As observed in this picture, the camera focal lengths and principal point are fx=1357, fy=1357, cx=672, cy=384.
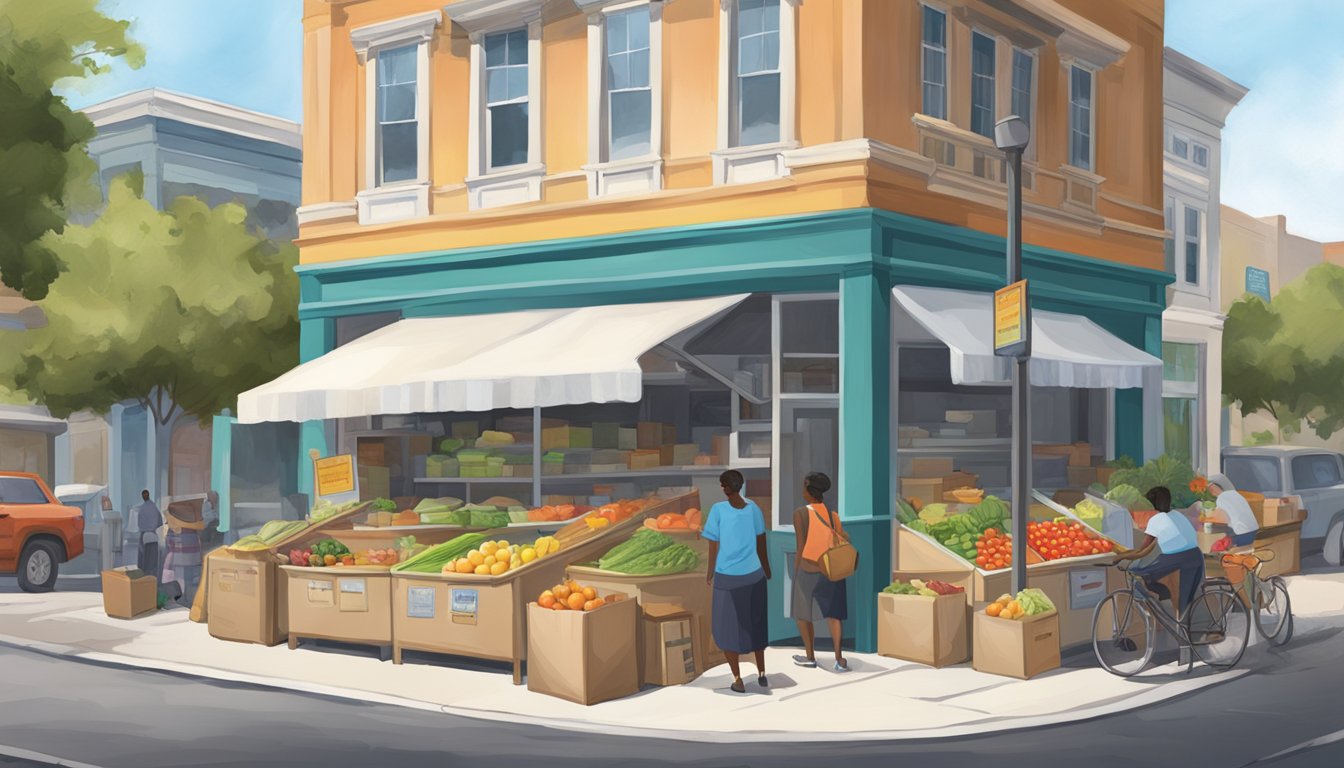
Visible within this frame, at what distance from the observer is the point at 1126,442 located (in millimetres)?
19266

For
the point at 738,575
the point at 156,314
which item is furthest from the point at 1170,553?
the point at 156,314

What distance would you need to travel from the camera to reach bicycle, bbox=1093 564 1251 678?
11.9 metres

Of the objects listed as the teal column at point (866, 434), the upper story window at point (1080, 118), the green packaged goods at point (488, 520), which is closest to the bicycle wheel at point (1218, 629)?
the teal column at point (866, 434)

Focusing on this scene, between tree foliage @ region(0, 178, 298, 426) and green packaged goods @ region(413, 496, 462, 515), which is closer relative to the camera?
green packaged goods @ region(413, 496, 462, 515)

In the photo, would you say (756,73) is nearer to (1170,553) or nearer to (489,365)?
(489,365)

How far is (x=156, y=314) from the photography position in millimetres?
22656

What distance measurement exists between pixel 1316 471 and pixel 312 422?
1526cm

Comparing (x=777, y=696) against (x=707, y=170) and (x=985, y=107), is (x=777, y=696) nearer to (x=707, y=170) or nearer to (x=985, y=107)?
(x=707, y=170)

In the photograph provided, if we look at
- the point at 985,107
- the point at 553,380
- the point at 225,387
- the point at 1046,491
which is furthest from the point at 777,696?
the point at 225,387

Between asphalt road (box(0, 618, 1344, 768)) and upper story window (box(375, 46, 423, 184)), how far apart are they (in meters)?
8.46

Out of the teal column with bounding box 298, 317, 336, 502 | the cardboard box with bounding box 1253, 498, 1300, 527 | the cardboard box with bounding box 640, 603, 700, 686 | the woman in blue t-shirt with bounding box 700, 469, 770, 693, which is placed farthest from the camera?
the cardboard box with bounding box 1253, 498, 1300, 527

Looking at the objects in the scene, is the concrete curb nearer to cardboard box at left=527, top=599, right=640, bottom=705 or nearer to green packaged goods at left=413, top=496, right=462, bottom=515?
cardboard box at left=527, top=599, right=640, bottom=705

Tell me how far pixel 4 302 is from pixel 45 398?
11539mm

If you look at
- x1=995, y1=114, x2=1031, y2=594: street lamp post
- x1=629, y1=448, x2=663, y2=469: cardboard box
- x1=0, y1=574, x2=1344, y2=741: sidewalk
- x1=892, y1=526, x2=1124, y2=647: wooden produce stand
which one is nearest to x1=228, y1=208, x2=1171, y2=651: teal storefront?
x1=892, y1=526, x2=1124, y2=647: wooden produce stand
